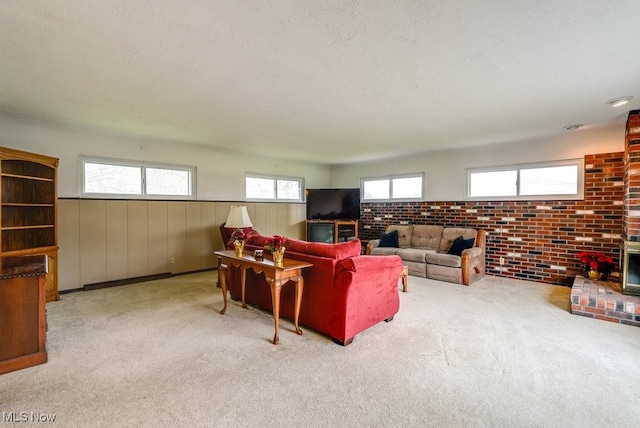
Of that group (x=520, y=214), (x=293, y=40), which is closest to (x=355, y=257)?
(x=293, y=40)

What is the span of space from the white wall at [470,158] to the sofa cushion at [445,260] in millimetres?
1418

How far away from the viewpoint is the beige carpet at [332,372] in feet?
5.66

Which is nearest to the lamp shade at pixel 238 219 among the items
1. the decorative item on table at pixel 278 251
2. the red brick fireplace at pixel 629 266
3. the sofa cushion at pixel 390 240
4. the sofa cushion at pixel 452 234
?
the decorative item on table at pixel 278 251

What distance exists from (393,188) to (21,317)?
242 inches

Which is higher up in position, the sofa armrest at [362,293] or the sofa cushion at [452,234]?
the sofa cushion at [452,234]

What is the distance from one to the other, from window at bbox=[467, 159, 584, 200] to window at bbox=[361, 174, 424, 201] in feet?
3.45

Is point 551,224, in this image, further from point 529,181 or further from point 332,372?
point 332,372

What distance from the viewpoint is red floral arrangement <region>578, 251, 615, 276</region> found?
13.1ft

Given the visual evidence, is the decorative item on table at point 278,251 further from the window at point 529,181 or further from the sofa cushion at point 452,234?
the window at point 529,181

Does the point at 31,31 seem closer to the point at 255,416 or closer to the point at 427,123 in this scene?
the point at 255,416

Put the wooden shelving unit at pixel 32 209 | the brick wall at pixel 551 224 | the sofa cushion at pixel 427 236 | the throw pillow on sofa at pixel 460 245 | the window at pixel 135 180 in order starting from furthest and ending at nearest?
1. the sofa cushion at pixel 427 236
2. the throw pillow on sofa at pixel 460 245
3. the window at pixel 135 180
4. the brick wall at pixel 551 224
5. the wooden shelving unit at pixel 32 209

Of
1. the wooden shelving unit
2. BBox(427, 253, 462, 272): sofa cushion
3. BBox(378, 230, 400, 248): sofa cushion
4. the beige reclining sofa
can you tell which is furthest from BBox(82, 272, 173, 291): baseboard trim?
BBox(427, 253, 462, 272): sofa cushion

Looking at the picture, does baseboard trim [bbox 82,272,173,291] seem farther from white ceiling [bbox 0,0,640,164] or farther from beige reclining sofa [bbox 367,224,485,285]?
beige reclining sofa [bbox 367,224,485,285]

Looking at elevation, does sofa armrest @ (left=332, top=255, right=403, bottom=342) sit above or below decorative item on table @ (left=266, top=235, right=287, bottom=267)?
below
